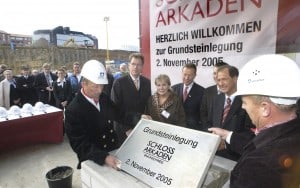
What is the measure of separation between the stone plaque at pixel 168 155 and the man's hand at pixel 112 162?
29 mm

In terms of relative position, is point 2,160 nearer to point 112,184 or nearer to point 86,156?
point 86,156

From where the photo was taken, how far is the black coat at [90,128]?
63.6 inches

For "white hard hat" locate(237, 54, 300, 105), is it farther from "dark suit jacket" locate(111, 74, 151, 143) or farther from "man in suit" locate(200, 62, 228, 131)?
"dark suit jacket" locate(111, 74, 151, 143)

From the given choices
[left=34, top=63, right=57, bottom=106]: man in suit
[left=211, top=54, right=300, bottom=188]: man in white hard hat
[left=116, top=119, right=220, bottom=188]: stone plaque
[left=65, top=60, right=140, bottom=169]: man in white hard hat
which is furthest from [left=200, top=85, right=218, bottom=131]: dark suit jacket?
[left=34, top=63, right=57, bottom=106]: man in suit

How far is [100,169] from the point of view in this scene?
149 centimetres

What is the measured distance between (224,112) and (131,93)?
1.10 metres

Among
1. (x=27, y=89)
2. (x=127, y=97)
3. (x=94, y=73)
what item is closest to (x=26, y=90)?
(x=27, y=89)

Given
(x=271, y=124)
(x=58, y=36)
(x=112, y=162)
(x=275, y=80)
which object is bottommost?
(x=112, y=162)

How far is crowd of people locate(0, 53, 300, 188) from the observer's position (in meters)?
0.79

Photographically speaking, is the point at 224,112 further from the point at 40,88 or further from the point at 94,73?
the point at 40,88

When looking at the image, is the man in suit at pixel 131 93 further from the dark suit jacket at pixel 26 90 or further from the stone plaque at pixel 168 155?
the dark suit jacket at pixel 26 90

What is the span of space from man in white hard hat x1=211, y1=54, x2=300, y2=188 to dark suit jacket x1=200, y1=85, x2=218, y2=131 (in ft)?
4.21

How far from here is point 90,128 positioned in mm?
1750

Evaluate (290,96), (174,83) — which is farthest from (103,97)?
(290,96)
